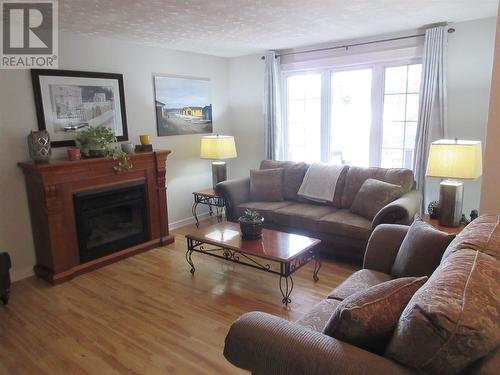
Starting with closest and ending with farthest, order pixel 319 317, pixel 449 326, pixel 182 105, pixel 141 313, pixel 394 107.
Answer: pixel 449 326
pixel 319 317
pixel 141 313
pixel 394 107
pixel 182 105

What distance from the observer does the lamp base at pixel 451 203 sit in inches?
115

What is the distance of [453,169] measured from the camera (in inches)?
111

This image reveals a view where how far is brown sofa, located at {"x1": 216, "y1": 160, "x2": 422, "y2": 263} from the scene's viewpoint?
3.35m

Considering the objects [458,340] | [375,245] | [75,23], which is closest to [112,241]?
[75,23]

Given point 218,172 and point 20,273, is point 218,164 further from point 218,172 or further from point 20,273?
point 20,273

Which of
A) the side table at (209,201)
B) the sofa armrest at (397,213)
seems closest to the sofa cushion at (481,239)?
the sofa armrest at (397,213)

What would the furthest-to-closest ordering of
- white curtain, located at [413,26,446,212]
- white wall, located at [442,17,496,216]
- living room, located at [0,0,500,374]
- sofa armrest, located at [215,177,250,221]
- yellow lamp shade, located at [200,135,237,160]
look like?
yellow lamp shade, located at [200,135,237,160], sofa armrest, located at [215,177,250,221], white curtain, located at [413,26,446,212], white wall, located at [442,17,496,216], living room, located at [0,0,500,374]

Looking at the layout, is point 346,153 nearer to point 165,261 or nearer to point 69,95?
point 165,261

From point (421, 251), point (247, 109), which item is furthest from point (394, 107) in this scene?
point (421, 251)

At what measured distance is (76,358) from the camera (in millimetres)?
2275

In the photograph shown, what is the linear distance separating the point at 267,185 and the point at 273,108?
1.20m

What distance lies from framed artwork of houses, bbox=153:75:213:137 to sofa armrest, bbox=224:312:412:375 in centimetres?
358

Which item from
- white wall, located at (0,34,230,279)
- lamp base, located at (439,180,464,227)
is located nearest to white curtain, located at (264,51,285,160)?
white wall, located at (0,34,230,279)

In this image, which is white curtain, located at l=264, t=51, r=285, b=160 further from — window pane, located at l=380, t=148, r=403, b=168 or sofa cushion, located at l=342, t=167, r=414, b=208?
window pane, located at l=380, t=148, r=403, b=168
